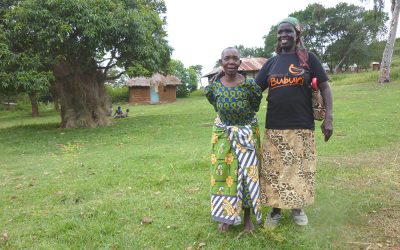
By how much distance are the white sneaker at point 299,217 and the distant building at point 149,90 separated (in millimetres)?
33707

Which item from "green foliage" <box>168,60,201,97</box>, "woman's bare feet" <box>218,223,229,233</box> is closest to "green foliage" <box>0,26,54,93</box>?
"woman's bare feet" <box>218,223,229,233</box>

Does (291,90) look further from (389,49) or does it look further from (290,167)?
(389,49)

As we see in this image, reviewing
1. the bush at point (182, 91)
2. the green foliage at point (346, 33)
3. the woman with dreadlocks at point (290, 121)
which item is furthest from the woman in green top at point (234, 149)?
the green foliage at point (346, 33)

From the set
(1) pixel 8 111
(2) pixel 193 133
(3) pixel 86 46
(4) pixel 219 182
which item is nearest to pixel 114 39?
(3) pixel 86 46

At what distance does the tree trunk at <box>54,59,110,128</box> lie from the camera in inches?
586

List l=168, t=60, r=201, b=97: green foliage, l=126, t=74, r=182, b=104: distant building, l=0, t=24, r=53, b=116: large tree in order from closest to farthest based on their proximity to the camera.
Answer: l=0, t=24, r=53, b=116: large tree < l=126, t=74, r=182, b=104: distant building < l=168, t=60, r=201, b=97: green foliage

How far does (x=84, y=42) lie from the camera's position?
1253cm

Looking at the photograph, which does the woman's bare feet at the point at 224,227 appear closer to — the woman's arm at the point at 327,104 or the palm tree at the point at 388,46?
the woman's arm at the point at 327,104

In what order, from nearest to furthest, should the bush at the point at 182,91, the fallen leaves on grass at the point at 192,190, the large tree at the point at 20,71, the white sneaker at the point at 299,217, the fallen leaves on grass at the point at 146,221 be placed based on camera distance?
1. the white sneaker at the point at 299,217
2. the fallen leaves on grass at the point at 146,221
3. the fallen leaves on grass at the point at 192,190
4. the large tree at the point at 20,71
5. the bush at the point at 182,91

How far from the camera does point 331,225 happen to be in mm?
3975

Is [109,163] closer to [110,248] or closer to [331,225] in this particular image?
[110,248]

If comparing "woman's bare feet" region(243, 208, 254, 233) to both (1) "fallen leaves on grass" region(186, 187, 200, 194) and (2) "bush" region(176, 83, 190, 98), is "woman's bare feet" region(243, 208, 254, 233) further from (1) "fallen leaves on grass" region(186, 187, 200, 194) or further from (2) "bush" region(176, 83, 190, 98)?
(2) "bush" region(176, 83, 190, 98)

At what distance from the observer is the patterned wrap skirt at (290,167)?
380 centimetres

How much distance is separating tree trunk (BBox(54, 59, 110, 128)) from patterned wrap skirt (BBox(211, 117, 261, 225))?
12.3 meters
